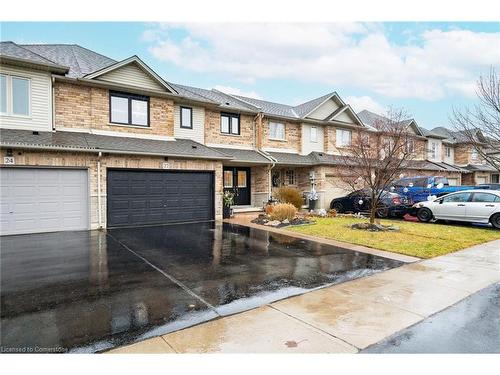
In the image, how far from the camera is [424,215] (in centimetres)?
1495

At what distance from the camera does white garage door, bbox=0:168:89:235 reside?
10719mm

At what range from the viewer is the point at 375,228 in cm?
1223

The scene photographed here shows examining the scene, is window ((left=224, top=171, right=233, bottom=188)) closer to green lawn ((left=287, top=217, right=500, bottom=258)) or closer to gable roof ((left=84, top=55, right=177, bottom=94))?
gable roof ((left=84, top=55, right=177, bottom=94))

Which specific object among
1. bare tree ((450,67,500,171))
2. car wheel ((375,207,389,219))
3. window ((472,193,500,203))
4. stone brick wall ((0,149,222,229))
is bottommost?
car wheel ((375,207,389,219))

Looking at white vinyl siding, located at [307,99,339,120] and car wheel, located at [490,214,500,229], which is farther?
white vinyl siding, located at [307,99,339,120]

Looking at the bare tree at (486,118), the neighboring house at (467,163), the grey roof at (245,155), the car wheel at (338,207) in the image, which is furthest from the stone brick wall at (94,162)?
the neighboring house at (467,163)

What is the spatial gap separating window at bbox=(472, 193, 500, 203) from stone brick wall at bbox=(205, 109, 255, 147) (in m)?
12.0

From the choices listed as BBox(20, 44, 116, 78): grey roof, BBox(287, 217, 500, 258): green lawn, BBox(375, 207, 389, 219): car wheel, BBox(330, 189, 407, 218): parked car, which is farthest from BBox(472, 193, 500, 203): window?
BBox(20, 44, 116, 78): grey roof

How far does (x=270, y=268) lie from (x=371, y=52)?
40.6 feet

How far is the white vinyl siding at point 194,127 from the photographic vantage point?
16.2m

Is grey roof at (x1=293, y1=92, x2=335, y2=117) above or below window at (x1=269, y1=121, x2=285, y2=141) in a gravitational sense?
above

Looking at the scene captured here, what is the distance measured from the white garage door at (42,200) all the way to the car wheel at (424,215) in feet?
50.3

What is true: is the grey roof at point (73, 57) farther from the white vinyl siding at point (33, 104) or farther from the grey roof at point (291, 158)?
the grey roof at point (291, 158)
